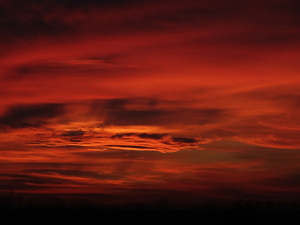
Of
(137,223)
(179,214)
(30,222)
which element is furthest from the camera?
(179,214)

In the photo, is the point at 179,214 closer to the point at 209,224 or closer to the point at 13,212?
the point at 209,224

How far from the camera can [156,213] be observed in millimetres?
67938

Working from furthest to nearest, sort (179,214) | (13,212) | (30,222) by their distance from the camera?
(179,214)
(13,212)
(30,222)

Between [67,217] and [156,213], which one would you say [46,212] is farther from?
[156,213]

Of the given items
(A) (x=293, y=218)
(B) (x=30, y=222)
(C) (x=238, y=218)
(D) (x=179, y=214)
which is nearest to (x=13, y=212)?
(B) (x=30, y=222)

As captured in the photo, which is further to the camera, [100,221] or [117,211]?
[117,211]

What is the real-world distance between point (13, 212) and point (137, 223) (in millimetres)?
17108

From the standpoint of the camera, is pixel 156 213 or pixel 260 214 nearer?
pixel 260 214

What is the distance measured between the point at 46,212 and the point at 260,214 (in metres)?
27.7

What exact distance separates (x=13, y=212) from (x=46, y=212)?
4211 mm

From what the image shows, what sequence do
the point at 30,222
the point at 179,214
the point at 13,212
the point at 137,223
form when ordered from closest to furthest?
the point at 30,222
the point at 137,223
the point at 13,212
the point at 179,214

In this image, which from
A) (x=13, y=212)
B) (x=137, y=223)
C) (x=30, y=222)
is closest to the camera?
(x=30, y=222)

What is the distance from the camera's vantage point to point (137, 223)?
56594 mm

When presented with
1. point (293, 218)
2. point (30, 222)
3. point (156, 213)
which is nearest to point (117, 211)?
point (156, 213)
